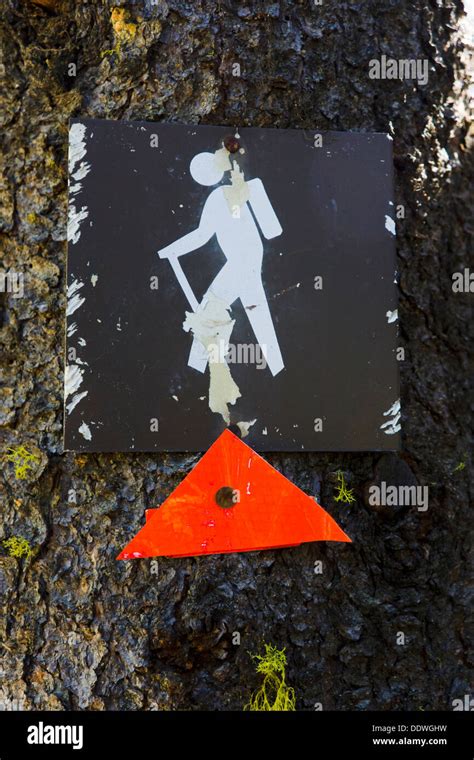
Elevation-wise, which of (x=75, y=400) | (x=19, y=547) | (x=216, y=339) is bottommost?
(x=19, y=547)

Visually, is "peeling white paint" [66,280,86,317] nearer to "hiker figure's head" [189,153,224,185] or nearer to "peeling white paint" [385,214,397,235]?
"hiker figure's head" [189,153,224,185]

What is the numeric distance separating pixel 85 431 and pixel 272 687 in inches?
23.0

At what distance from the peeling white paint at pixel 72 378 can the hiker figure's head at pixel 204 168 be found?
Answer: 0.45 meters

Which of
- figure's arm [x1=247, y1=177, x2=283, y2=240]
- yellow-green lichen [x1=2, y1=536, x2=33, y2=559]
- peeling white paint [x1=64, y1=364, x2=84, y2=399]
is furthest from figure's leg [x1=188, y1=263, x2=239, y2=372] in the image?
yellow-green lichen [x1=2, y1=536, x2=33, y2=559]

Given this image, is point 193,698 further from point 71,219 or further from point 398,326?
point 71,219

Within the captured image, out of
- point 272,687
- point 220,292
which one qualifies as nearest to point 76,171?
point 220,292

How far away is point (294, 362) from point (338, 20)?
712mm

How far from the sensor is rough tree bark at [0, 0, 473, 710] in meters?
1.37

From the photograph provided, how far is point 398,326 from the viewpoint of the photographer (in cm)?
153

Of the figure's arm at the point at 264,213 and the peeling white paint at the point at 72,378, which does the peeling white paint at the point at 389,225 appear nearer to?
the figure's arm at the point at 264,213

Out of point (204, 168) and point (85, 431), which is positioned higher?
point (204, 168)

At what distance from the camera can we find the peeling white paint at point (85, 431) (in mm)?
1411

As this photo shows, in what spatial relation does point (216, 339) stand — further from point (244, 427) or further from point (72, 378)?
point (72, 378)

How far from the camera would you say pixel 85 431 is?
1.41m
